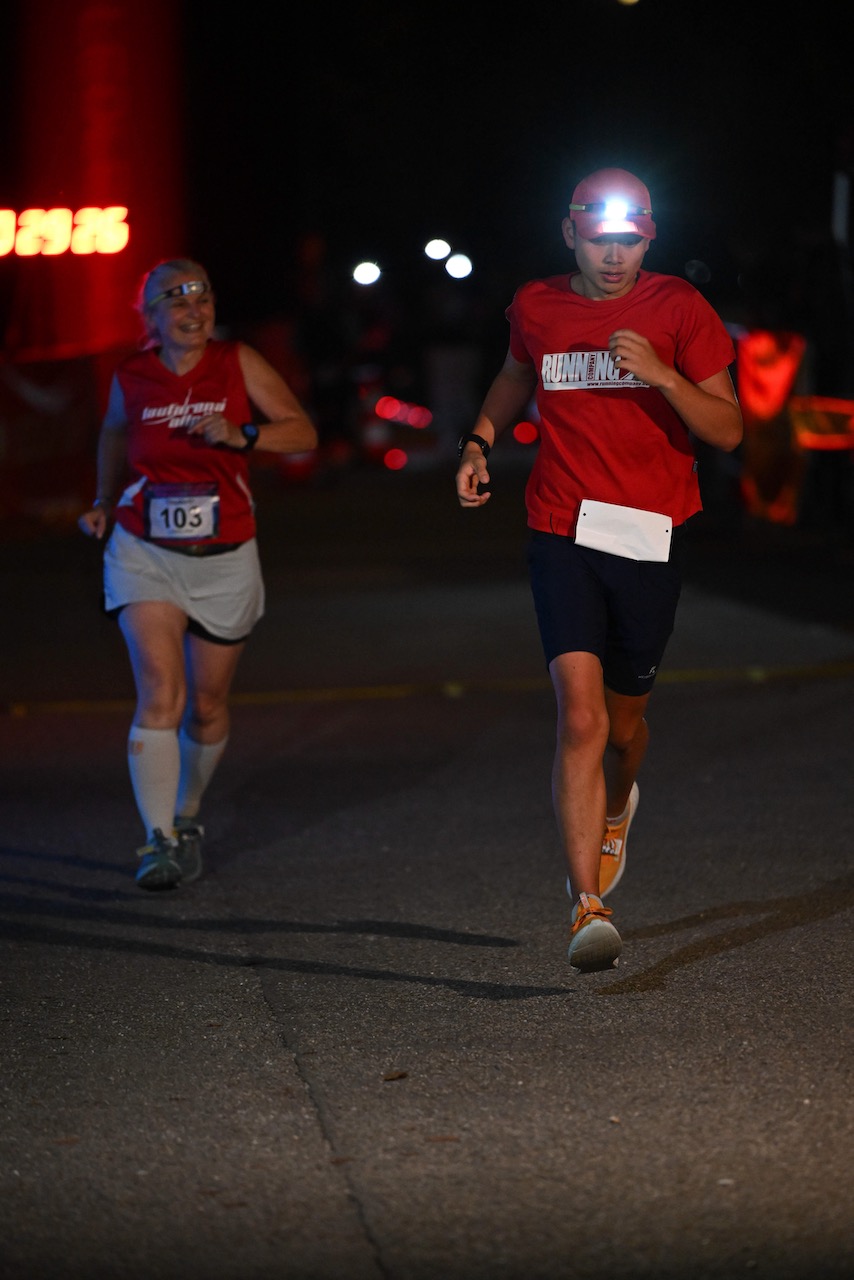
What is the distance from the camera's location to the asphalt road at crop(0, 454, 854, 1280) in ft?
12.3

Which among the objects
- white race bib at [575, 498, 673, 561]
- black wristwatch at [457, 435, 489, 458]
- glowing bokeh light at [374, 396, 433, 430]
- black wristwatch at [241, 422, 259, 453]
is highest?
black wristwatch at [457, 435, 489, 458]

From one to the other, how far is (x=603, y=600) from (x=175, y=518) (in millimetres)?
1722

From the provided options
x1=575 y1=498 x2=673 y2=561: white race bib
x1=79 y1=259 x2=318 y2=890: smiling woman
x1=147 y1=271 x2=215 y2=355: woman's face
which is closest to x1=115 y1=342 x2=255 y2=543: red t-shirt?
x1=79 y1=259 x2=318 y2=890: smiling woman

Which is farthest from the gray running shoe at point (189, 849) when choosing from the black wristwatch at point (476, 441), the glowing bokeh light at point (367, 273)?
the glowing bokeh light at point (367, 273)

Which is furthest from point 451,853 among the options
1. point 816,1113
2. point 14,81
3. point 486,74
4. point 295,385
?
point 295,385

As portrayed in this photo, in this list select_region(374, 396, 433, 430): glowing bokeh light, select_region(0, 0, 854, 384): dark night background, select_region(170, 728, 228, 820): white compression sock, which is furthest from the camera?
select_region(374, 396, 433, 430): glowing bokeh light

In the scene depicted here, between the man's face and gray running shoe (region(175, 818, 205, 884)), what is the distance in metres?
2.50

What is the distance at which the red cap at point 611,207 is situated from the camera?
5281mm

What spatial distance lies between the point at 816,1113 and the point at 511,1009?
1.06 metres

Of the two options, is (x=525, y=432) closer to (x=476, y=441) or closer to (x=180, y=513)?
(x=180, y=513)

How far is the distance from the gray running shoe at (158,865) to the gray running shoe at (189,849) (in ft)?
0.29

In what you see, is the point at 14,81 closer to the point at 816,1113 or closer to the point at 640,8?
the point at 640,8

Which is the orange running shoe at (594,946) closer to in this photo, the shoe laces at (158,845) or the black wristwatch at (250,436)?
the shoe laces at (158,845)

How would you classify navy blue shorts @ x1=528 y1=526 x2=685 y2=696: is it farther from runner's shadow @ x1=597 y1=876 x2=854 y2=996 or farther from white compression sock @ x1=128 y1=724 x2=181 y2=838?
white compression sock @ x1=128 y1=724 x2=181 y2=838
